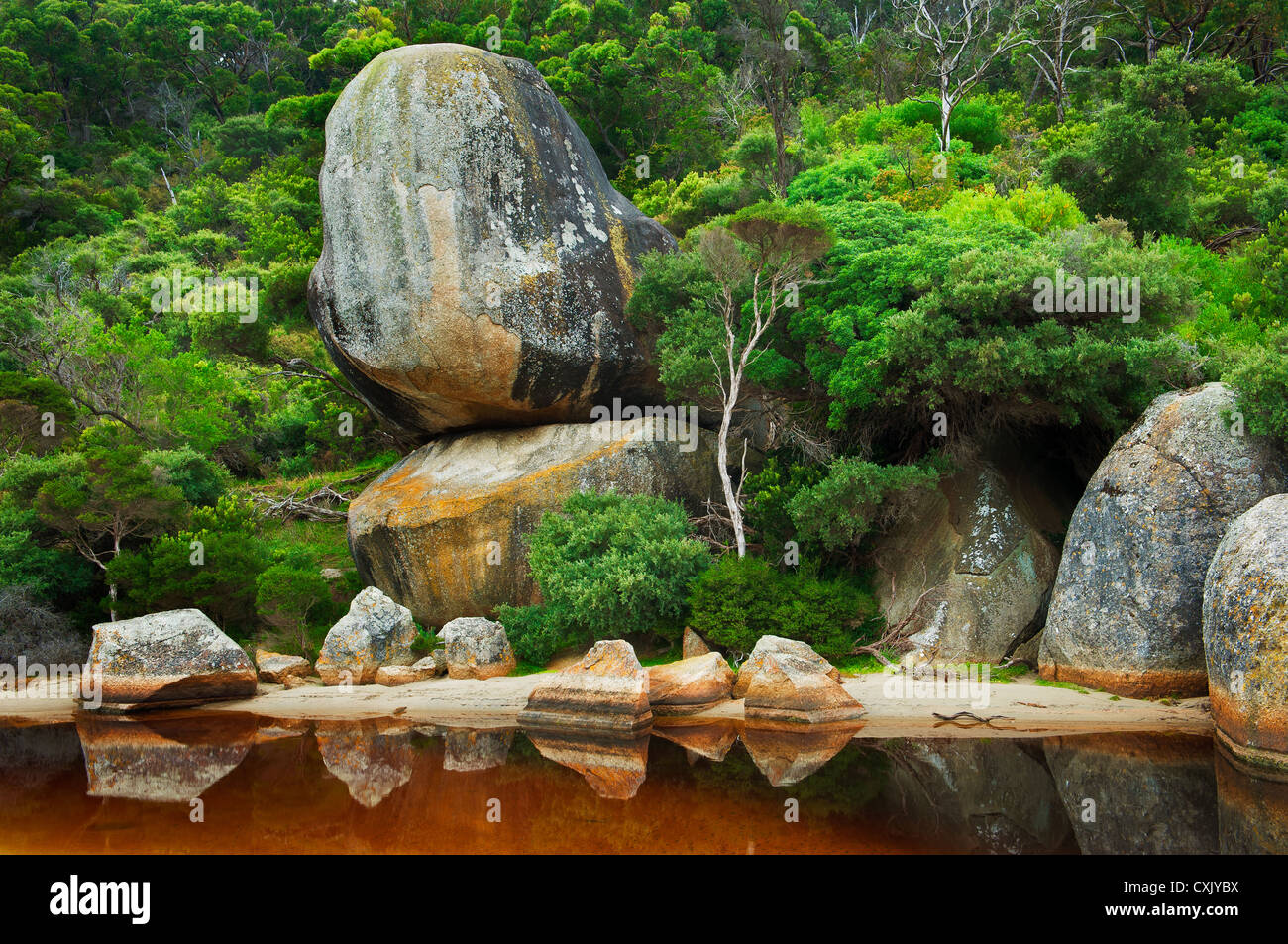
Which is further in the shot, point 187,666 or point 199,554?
point 199,554

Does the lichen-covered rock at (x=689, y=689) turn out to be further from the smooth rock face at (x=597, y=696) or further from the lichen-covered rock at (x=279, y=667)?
the lichen-covered rock at (x=279, y=667)

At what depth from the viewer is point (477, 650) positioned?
14.5m

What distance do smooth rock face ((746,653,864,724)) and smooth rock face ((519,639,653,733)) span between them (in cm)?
154

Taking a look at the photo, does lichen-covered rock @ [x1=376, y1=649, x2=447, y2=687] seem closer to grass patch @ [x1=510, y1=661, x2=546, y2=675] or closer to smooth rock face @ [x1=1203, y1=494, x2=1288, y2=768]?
grass patch @ [x1=510, y1=661, x2=546, y2=675]

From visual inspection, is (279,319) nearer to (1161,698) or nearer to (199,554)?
(199,554)

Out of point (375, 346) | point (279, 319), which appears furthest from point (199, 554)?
point (279, 319)

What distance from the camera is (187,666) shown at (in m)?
14.1

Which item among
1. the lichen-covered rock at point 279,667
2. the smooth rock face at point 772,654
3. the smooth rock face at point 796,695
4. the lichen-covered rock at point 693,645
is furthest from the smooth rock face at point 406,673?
the smooth rock face at point 796,695

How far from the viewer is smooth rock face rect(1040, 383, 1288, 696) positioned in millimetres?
11133

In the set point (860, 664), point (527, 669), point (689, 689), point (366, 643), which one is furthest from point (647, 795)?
point (366, 643)

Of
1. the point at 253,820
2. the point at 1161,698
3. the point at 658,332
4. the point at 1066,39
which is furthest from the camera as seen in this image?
the point at 1066,39

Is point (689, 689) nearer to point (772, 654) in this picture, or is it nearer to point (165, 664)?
point (772, 654)

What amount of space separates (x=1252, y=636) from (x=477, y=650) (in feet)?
34.7

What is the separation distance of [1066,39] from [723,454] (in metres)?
26.1
